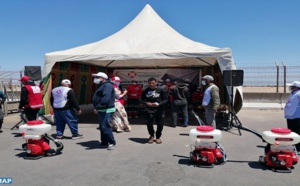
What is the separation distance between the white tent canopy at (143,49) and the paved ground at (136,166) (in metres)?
2.77

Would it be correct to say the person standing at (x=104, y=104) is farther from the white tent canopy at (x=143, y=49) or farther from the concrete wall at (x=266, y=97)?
the concrete wall at (x=266, y=97)

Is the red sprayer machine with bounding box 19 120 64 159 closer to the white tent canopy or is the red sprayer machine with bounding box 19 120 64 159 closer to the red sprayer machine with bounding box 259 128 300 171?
the red sprayer machine with bounding box 259 128 300 171

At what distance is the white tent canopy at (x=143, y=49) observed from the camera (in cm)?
859

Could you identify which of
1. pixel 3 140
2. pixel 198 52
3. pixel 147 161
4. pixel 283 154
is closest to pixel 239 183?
pixel 283 154

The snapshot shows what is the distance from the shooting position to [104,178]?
14.2 feet

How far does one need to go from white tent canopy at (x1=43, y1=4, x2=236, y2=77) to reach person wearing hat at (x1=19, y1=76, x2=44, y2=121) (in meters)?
1.70

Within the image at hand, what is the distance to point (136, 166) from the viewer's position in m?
4.92

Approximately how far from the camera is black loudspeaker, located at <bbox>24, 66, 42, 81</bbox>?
33.1 ft

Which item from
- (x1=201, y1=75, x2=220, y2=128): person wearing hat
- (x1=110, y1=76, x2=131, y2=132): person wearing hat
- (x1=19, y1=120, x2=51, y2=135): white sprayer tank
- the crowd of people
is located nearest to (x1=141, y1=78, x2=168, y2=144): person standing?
the crowd of people

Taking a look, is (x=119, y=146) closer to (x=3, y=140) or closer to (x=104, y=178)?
(x=104, y=178)

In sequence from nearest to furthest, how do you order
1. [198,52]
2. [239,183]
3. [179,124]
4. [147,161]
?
[239,183]
[147,161]
[198,52]
[179,124]

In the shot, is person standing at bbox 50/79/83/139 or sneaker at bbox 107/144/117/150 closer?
sneaker at bbox 107/144/117/150

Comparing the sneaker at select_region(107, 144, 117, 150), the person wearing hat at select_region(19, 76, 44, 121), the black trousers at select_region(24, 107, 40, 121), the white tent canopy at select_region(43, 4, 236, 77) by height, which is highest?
the white tent canopy at select_region(43, 4, 236, 77)

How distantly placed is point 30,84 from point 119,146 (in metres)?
3.31
